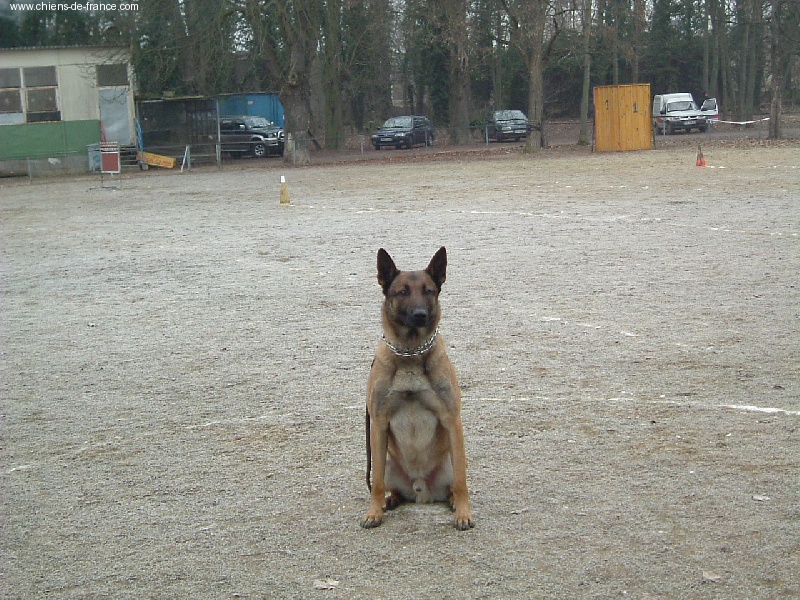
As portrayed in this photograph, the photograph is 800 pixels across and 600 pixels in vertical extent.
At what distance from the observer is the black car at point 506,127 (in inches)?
2018

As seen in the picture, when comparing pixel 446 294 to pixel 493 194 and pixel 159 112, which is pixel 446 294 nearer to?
pixel 493 194

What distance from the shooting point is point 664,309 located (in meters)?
10.4

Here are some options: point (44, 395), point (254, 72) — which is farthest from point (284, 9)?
point (44, 395)

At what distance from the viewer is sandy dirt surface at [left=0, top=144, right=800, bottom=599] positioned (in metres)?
4.77

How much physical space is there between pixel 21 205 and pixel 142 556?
25.0 metres

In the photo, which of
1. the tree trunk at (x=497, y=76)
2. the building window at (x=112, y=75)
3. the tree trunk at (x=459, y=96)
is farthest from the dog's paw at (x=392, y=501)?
the tree trunk at (x=497, y=76)

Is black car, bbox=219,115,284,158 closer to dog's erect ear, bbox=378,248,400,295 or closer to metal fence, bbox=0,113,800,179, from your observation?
metal fence, bbox=0,113,800,179

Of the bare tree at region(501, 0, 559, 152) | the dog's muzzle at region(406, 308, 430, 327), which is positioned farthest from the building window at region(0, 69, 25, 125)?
the dog's muzzle at region(406, 308, 430, 327)

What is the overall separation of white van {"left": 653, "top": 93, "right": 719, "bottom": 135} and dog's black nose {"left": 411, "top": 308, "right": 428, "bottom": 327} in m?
48.3

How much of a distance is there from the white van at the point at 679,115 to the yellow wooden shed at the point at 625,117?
10.4 meters

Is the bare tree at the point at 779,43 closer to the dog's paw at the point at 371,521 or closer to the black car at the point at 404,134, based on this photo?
the black car at the point at 404,134

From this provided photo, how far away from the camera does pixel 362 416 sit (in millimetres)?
7250

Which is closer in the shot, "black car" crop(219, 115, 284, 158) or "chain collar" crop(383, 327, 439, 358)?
"chain collar" crop(383, 327, 439, 358)

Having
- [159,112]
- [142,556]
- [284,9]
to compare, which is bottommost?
[142,556]
